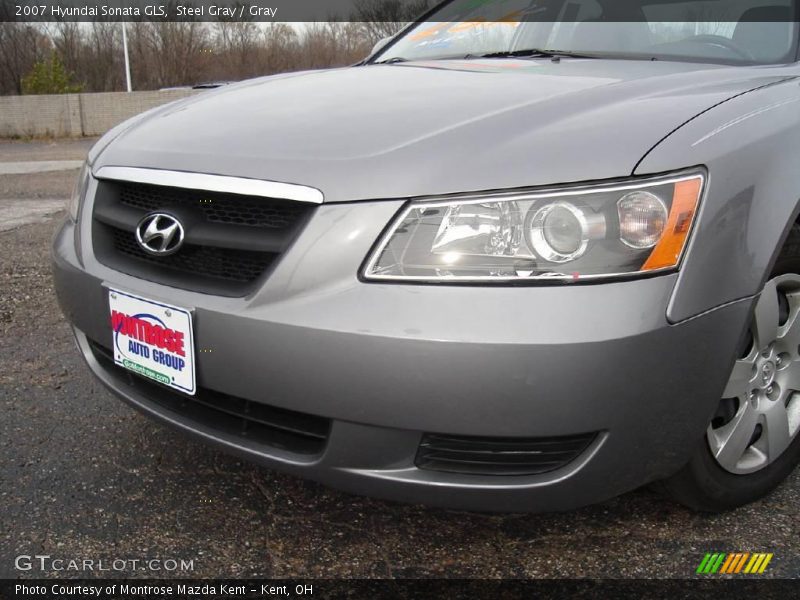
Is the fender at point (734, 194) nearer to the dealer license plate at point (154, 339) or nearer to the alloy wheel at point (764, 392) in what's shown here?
the alloy wheel at point (764, 392)

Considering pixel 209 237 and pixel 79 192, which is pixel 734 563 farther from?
pixel 79 192

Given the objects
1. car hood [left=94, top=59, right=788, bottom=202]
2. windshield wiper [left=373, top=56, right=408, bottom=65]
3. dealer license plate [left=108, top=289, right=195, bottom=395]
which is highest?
windshield wiper [left=373, top=56, right=408, bottom=65]

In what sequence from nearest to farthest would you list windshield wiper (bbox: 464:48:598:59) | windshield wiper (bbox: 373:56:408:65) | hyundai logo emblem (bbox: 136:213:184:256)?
hyundai logo emblem (bbox: 136:213:184:256), windshield wiper (bbox: 464:48:598:59), windshield wiper (bbox: 373:56:408:65)

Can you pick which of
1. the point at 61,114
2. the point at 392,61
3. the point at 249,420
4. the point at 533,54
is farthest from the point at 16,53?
the point at 249,420

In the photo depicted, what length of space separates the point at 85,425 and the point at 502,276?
1.63 metres

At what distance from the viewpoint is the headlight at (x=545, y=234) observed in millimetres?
1387

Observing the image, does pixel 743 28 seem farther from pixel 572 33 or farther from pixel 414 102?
pixel 414 102

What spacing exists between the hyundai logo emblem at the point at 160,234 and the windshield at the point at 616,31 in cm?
142

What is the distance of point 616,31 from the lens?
8.15 ft

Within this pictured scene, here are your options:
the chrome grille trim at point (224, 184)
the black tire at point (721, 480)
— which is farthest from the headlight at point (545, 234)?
the black tire at point (721, 480)

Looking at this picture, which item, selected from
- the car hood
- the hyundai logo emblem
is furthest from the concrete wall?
the hyundai logo emblem

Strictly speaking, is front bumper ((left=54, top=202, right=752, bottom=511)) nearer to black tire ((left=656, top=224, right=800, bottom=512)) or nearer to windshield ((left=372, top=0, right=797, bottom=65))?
black tire ((left=656, top=224, right=800, bottom=512))

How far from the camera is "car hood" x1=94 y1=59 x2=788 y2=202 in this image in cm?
146

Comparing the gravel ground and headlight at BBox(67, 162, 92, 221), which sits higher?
headlight at BBox(67, 162, 92, 221)
